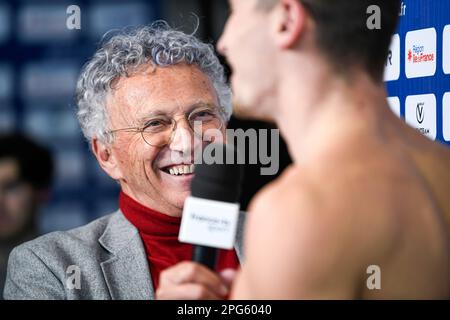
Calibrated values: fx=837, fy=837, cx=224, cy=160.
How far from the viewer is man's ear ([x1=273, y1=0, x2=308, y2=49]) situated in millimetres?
1118

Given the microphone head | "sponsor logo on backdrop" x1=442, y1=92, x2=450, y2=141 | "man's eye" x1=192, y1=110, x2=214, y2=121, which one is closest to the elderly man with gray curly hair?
"man's eye" x1=192, y1=110, x2=214, y2=121

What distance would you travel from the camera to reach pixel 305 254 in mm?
1001

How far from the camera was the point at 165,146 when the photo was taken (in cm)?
211

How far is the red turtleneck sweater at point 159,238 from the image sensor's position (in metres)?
2.03

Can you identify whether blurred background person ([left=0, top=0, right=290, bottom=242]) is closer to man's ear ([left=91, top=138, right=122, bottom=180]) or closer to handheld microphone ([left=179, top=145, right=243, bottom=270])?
man's ear ([left=91, top=138, right=122, bottom=180])

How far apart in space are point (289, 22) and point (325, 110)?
13 cm

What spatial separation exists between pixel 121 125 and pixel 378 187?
1159 millimetres

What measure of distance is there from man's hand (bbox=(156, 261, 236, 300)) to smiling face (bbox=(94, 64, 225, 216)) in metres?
0.73

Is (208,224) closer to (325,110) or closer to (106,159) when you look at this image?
(325,110)

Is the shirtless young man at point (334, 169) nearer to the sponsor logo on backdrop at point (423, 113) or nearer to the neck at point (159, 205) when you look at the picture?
the neck at point (159, 205)

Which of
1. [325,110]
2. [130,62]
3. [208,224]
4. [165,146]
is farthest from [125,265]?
[325,110]

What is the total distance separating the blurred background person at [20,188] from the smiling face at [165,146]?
192 mm

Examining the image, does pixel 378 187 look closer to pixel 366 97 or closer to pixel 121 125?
pixel 366 97
